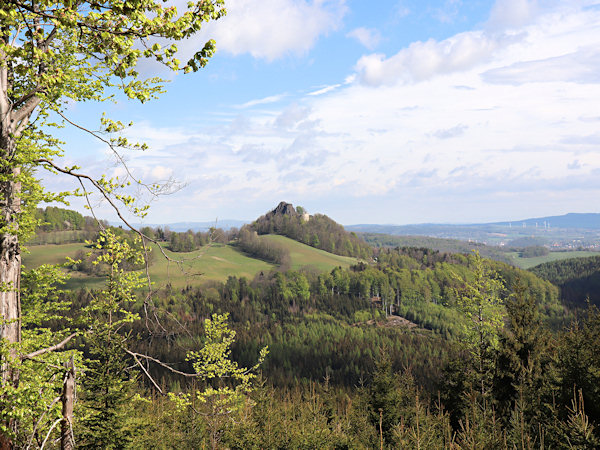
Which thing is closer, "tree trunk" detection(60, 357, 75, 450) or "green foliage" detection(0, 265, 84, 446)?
"tree trunk" detection(60, 357, 75, 450)

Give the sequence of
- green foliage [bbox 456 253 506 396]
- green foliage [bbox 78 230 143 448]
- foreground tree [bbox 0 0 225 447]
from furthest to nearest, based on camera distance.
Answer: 1. green foliage [bbox 456 253 506 396]
2. green foliage [bbox 78 230 143 448]
3. foreground tree [bbox 0 0 225 447]

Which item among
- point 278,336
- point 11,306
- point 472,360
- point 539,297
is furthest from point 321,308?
point 11,306

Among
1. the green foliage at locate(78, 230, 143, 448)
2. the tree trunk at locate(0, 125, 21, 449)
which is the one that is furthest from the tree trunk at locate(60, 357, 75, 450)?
the green foliage at locate(78, 230, 143, 448)

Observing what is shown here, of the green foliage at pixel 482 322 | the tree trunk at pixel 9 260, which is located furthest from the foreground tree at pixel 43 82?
the green foliage at pixel 482 322

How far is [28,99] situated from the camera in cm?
946

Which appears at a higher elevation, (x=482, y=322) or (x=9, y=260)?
(x=9, y=260)

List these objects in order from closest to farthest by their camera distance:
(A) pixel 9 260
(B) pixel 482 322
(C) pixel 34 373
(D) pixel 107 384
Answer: (C) pixel 34 373, (A) pixel 9 260, (D) pixel 107 384, (B) pixel 482 322

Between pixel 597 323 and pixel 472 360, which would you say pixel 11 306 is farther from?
pixel 597 323

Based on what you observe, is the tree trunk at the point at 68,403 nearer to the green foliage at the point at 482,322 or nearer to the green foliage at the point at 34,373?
the green foliage at the point at 34,373

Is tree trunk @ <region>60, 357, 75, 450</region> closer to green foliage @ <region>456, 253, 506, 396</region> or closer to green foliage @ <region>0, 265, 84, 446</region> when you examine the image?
green foliage @ <region>0, 265, 84, 446</region>

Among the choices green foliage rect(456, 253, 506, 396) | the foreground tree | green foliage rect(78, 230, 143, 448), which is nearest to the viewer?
the foreground tree

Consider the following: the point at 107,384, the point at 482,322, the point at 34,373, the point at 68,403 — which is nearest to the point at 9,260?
the point at 34,373

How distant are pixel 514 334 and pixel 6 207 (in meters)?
28.4

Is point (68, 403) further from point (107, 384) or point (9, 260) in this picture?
point (107, 384)
